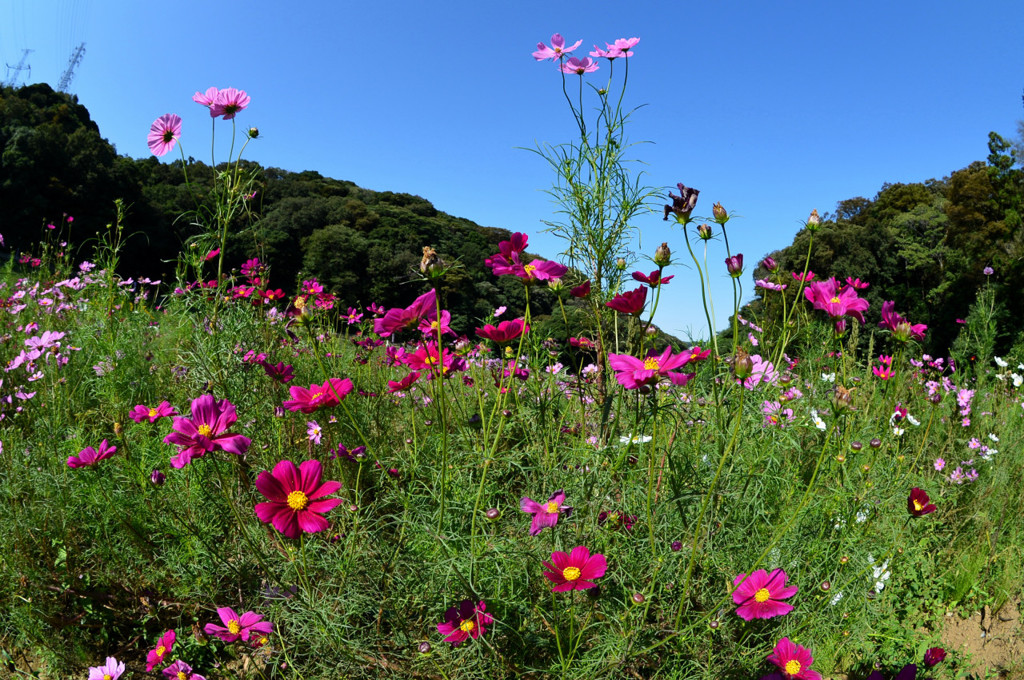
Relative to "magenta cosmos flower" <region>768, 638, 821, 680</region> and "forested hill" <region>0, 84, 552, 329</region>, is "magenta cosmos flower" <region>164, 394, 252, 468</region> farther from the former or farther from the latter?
"forested hill" <region>0, 84, 552, 329</region>

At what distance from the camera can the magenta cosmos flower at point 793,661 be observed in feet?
3.41

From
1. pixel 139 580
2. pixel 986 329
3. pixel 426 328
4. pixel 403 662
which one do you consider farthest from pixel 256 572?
pixel 986 329

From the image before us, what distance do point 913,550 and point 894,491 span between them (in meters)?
0.23

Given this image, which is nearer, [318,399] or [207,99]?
[318,399]

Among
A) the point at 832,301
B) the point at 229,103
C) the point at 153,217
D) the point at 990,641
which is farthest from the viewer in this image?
the point at 153,217

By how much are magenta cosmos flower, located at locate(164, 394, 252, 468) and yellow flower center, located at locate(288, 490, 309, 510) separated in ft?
0.51

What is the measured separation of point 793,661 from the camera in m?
1.05

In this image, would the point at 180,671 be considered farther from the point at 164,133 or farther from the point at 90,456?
the point at 164,133

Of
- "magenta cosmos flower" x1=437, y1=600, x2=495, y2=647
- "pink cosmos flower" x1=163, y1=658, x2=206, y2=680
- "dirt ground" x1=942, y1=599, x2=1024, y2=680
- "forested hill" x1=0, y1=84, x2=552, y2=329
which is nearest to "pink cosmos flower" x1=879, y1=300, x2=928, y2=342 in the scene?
"dirt ground" x1=942, y1=599, x2=1024, y2=680

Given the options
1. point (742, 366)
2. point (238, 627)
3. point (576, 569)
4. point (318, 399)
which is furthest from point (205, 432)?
point (742, 366)

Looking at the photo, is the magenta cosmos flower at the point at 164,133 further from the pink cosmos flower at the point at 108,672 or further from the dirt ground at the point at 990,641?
the dirt ground at the point at 990,641

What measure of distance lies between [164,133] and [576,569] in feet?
5.75

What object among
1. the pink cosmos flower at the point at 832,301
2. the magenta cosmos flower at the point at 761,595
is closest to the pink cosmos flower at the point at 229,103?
the pink cosmos flower at the point at 832,301

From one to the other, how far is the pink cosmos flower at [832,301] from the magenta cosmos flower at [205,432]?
1306 mm
